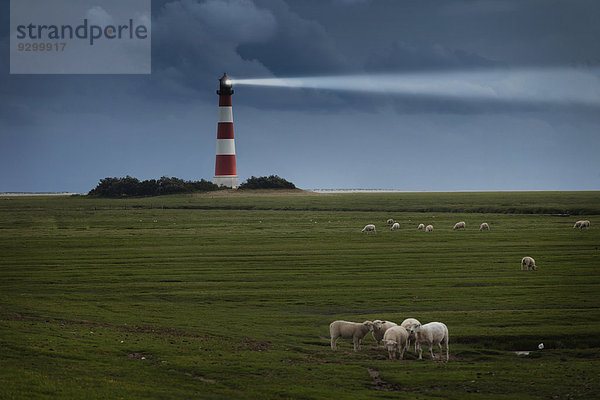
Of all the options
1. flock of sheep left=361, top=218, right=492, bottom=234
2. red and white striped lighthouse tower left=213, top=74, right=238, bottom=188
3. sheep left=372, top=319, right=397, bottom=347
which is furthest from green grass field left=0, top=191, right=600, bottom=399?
red and white striped lighthouse tower left=213, top=74, right=238, bottom=188

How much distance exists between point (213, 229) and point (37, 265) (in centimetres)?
3091

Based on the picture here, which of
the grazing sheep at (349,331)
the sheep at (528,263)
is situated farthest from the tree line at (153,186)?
the grazing sheep at (349,331)

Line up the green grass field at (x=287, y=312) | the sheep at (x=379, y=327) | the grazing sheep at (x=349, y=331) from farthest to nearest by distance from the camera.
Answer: the grazing sheep at (x=349, y=331)
the sheep at (x=379, y=327)
the green grass field at (x=287, y=312)

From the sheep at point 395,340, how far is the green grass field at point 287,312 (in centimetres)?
45

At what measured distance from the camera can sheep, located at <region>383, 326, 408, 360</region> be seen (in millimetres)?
23091

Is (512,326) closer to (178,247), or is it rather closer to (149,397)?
(149,397)

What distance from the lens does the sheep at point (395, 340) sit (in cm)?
2309

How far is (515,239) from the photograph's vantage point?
63.7 metres

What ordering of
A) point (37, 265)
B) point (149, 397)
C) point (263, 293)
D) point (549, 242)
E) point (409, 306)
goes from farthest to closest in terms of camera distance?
point (549, 242) → point (37, 265) → point (263, 293) → point (409, 306) → point (149, 397)

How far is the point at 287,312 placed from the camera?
32.1 metres

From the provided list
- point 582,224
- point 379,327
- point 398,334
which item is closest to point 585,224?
point 582,224

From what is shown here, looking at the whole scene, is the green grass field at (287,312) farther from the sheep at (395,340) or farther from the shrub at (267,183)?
the shrub at (267,183)

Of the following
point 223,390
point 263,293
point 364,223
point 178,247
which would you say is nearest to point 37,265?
point 178,247

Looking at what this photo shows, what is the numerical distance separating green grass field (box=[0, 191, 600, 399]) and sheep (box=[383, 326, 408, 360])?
0.45 m
